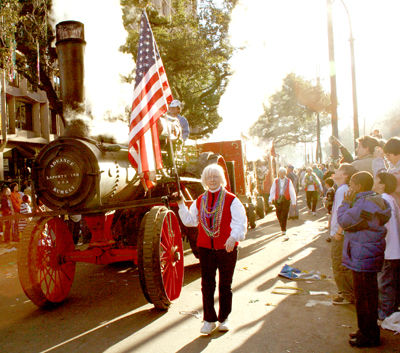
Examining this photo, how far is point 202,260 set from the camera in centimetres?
406

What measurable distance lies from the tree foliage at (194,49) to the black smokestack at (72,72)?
11.1 m

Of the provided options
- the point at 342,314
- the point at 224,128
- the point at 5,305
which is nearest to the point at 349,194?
the point at 342,314

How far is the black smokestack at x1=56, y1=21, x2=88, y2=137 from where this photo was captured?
5.21 m

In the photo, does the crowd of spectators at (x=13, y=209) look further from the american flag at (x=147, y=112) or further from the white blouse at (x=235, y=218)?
the white blouse at (x=235, y=218)

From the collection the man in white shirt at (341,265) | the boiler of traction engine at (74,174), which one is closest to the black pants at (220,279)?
A: the man in white shirt at (341,265)

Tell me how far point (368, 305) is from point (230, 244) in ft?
4.34

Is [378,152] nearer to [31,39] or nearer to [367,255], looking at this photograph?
[367,255]

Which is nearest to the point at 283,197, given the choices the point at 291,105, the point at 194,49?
the point at 194,49

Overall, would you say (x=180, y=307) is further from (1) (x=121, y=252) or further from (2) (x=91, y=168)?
(2) (x=91, y=168)

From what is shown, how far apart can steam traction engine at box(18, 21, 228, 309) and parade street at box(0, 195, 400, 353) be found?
34cm

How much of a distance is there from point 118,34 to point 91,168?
424cm

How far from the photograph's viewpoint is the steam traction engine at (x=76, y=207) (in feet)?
15.7

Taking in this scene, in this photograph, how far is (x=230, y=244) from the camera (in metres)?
3.71

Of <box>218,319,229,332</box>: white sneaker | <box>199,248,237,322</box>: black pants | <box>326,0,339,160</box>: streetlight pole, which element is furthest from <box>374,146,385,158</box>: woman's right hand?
<box>326,0,339,160</box>: streetlight pole
